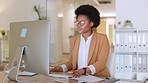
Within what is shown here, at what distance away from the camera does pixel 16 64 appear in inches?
71.6

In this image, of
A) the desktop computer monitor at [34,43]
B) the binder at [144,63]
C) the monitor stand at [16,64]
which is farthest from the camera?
the binder at [144,63]

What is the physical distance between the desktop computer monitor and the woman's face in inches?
23.7

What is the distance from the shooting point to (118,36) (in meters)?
3.11

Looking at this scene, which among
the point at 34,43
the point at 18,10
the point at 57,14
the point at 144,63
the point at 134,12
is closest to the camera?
the point at 34,43

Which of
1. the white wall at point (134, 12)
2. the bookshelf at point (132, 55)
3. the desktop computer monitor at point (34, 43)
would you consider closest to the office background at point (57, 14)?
the white wall at point (134, 12)

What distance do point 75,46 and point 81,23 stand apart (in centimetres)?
26

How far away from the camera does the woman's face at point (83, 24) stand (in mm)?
2223

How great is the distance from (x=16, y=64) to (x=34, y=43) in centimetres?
26

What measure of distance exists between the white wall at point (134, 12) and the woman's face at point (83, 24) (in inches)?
50.1

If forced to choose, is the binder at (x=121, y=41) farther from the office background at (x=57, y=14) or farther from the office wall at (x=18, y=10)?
the office wall at (x=18, y=10)

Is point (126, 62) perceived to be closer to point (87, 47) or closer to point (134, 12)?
point (134, 12)

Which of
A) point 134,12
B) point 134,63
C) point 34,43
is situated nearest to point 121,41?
point 134,63

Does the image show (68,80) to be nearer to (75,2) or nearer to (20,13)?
(20,13)

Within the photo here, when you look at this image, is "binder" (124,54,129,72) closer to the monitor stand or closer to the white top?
the white top
